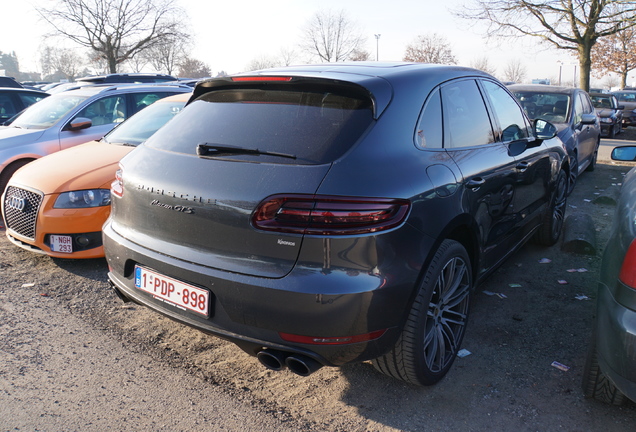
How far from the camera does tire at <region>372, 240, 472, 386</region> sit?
262cm

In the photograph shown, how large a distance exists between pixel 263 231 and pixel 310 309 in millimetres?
406

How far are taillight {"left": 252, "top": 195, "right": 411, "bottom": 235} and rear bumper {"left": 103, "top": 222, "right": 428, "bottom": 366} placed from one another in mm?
185

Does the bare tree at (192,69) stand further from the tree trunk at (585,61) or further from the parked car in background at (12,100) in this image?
the parked car in background at (12,100)

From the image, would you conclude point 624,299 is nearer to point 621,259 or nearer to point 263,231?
point 621,259

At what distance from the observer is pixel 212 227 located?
249cm

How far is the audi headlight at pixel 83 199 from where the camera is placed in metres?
4.57

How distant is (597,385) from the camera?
105 inches

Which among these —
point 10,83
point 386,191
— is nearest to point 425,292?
point 386,191

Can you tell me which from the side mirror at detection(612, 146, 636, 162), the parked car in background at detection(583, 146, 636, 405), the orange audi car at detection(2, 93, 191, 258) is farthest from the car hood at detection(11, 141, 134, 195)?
the side mirror at detection(612, 146, 636, 162)

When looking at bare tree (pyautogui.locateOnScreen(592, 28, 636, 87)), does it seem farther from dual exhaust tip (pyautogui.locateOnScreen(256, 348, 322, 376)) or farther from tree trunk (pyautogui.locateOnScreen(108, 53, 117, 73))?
dual exhaust tip (pyautogui.locateOnScreen(256, 348, 322, 376))

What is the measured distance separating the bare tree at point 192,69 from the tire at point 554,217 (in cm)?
5253

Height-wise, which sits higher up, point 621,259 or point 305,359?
point 621,259

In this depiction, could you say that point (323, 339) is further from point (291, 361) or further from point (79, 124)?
point (79, 124)

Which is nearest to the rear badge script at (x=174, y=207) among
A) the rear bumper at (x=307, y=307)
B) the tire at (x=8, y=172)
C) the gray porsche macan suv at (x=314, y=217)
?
the gray porsche macan suv at (x=314, y=217)
